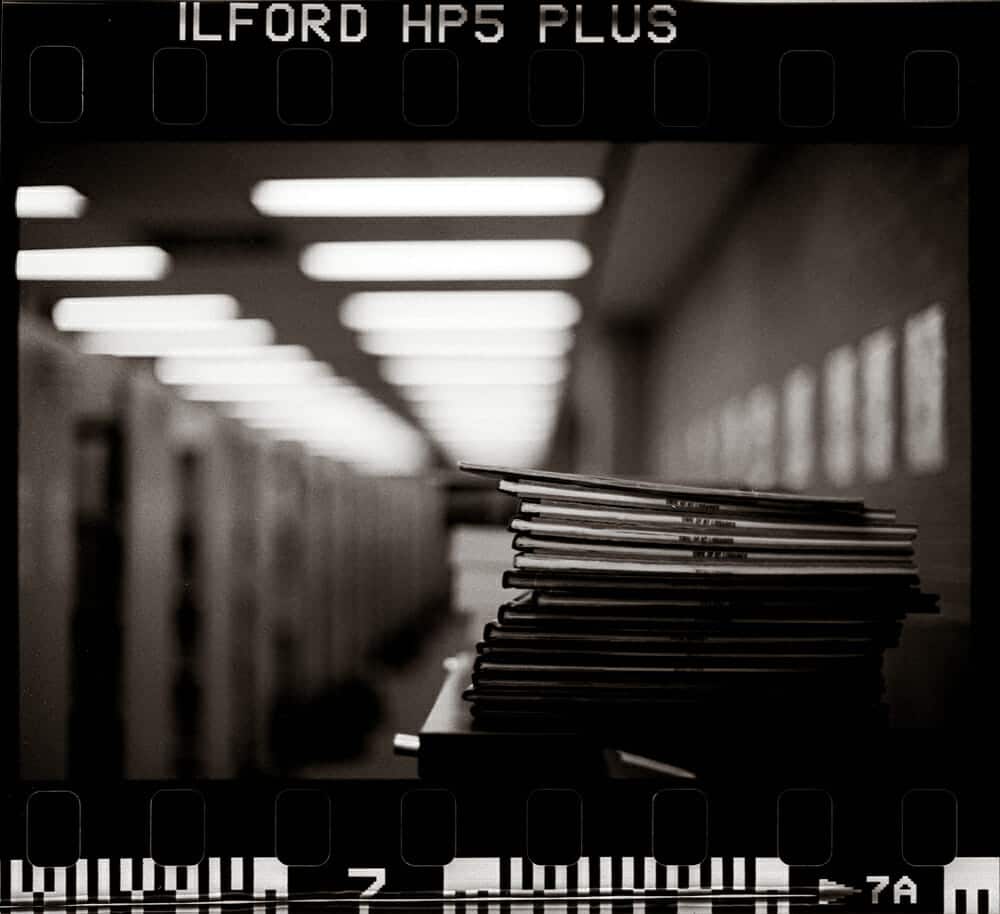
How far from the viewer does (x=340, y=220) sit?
577cm

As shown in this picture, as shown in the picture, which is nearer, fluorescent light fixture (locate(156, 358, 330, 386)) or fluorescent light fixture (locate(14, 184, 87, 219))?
fluorescent light fixture (locate(14, 184, 87, 219))

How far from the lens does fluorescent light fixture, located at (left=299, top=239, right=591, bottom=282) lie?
6434 mm

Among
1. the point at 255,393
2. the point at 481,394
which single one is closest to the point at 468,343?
the point at 481,394

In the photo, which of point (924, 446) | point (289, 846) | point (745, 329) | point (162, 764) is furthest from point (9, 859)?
point (745, 329)

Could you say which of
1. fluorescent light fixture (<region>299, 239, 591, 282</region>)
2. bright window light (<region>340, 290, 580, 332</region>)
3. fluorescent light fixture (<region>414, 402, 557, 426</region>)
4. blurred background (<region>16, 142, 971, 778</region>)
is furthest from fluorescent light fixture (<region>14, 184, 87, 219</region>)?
fluorescent light fixture (<region>414, 402, 557, 426</region>)

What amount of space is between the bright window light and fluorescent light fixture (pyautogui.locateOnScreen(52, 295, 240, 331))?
986 millimetres

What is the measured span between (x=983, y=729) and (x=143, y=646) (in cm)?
428

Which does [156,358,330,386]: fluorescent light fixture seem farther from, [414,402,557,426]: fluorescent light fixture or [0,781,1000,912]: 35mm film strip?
[0,781,1000,912]: 35mm film strip

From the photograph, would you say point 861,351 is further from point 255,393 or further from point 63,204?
point 255,393

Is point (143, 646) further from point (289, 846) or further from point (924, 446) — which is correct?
point (289, 846)

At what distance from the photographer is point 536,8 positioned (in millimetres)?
683

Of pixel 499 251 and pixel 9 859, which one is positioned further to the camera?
pixel 499 251

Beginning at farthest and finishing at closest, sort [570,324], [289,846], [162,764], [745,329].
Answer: [570,324], [745,329], [162,764], [289,846]

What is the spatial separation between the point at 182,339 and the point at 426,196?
4.69 m
